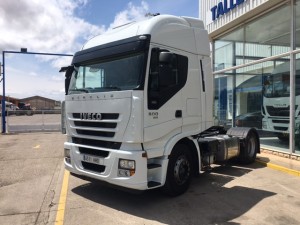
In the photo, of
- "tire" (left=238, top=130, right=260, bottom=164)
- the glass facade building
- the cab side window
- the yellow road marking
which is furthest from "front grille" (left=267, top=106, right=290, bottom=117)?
the yellow road marking

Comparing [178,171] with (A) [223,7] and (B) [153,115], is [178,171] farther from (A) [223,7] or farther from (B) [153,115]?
(A) [223,7]

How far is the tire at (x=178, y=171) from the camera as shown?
21.0 ft

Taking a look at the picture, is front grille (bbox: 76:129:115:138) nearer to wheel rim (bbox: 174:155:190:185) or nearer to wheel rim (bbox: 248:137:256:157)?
wheel rim (bbox: 174:155:190:185)

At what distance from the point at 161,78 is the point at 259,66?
6938 millimetres

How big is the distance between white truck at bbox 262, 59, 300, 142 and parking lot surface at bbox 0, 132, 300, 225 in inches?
76.3

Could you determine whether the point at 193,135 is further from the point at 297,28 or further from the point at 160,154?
the point at 297,28

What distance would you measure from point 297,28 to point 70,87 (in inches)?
280

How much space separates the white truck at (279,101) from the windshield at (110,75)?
20.1 feet

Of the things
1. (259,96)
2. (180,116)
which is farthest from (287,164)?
(180,116)

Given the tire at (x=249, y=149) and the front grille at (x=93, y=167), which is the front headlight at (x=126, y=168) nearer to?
the front grille at (x=93, y=167)

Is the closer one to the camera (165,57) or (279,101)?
(165,57)

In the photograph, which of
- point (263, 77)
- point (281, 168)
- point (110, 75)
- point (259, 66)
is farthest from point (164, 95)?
point (259, 66)

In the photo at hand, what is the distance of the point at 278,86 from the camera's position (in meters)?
10.8

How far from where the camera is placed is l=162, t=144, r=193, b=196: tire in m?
6.39
